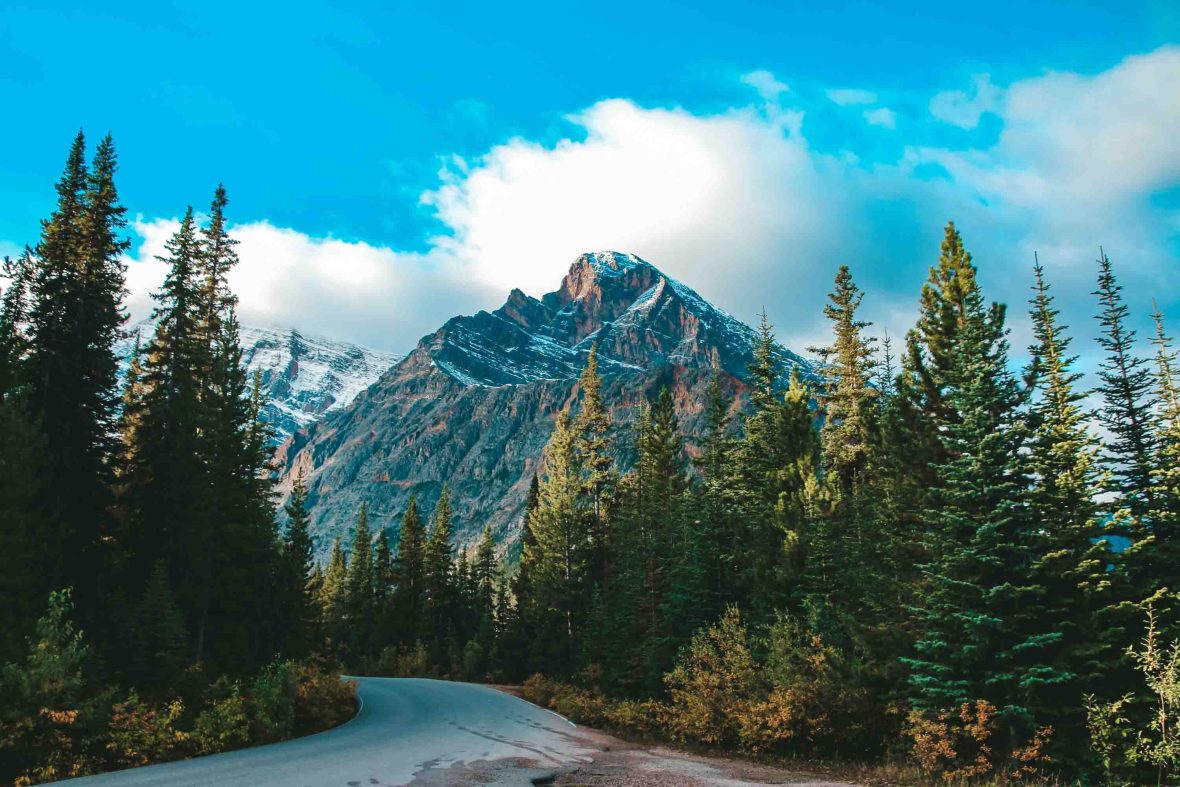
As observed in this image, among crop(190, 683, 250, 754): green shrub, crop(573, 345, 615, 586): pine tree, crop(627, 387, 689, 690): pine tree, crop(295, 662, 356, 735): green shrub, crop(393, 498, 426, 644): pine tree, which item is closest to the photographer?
crop(190, 683, 250, 754): green shrub

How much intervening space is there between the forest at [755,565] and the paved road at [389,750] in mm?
1434

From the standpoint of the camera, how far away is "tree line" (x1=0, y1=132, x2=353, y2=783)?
49.5 ft

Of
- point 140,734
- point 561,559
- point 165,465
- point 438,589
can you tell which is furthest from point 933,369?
point 438,589

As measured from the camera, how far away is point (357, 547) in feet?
247

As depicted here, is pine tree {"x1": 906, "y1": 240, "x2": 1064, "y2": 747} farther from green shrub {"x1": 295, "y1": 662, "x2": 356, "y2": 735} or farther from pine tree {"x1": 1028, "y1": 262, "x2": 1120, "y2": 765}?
green shrub {"x1": 295, "y1": 662, "x2": 356, "y2": 735}

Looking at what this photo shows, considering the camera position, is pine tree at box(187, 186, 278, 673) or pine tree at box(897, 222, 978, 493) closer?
pine tree at box(897, 222, 978, 493)

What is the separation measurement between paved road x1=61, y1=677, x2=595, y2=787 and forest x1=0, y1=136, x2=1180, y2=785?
1.43 m

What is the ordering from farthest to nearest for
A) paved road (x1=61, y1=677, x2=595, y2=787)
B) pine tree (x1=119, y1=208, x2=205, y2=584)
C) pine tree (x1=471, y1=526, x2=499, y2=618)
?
pine tree (x1=471, y1=526, x2=499, y2=618), pine tree (x1=119, y1=208, x2=205, y2=584), paved road (x1=61, y1=677, x2=595, y2=787)

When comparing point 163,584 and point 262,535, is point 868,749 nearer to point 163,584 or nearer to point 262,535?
point 163,584

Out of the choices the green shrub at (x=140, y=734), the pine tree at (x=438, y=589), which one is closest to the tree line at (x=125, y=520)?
the green shrub at (x=140, y=734)

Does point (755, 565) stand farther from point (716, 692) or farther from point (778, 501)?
point (716, 692)

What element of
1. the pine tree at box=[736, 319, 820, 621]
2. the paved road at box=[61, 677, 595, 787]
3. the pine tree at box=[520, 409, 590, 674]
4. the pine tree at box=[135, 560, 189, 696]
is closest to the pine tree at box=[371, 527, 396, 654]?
the pine tree at box=[520, 409, 590, 674]

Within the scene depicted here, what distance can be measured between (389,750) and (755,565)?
51.2ft

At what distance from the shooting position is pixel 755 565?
27203mm
